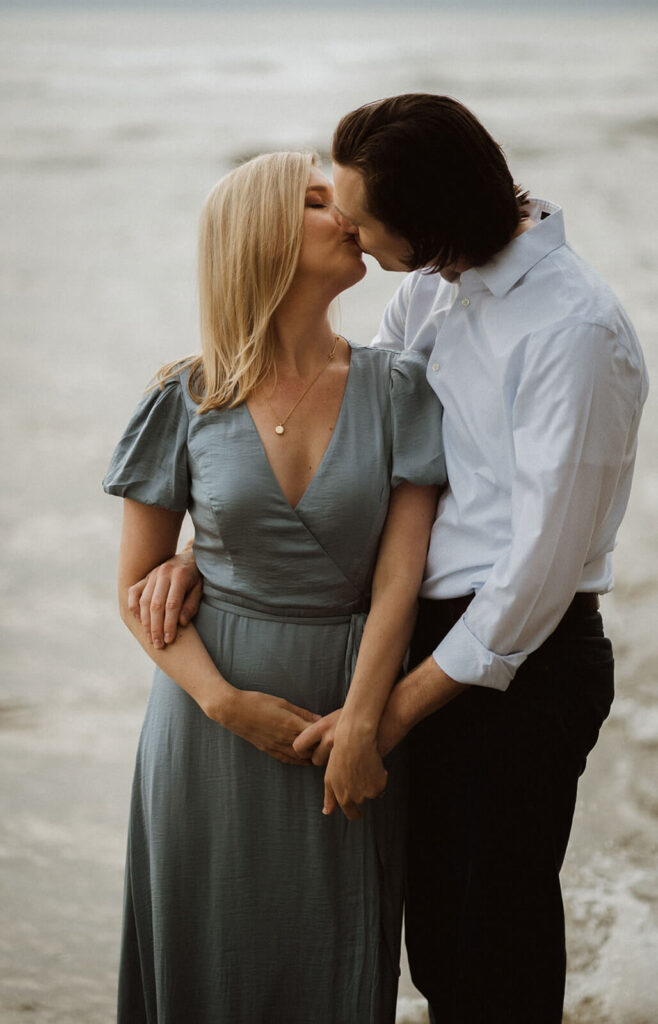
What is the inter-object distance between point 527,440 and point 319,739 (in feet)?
1.75

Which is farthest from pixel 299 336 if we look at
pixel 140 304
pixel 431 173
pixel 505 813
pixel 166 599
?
pixel 140 304

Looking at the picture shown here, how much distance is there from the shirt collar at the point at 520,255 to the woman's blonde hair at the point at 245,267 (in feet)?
0.89

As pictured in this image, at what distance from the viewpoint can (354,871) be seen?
173cm

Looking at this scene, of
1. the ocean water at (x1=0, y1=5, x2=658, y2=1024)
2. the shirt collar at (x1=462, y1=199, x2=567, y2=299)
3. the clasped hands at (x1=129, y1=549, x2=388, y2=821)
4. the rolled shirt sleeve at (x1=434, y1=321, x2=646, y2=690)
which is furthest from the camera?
the ocean water at (x1=0, y1=5, x2=658, y2=1024)

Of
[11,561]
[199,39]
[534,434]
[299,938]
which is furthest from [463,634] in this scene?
[199,39]

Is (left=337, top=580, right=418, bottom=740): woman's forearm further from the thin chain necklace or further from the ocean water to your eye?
the ocean water

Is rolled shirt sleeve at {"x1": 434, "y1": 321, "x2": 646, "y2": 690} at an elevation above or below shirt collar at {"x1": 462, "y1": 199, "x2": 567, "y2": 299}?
below

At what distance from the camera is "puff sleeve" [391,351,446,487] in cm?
160

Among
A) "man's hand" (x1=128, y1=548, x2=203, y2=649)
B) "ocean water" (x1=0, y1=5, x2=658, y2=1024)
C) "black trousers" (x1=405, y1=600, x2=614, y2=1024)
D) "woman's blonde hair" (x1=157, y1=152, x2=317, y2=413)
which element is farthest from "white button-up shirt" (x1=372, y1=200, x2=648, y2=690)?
"ocean water" (x1=0, y1=5, x2=658, y2=1024)

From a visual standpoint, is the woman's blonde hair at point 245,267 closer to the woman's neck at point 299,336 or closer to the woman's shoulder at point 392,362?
the woman's neck at point 299,336

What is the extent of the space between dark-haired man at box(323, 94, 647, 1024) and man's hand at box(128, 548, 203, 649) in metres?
0.34

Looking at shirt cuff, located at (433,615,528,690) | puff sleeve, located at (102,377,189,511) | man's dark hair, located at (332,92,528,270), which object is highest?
man's dark hair, located at (332,92,528,270)

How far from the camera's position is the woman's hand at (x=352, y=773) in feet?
5.26

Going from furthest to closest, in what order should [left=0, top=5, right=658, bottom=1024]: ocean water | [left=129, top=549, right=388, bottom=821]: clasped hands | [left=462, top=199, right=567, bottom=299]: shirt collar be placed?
[left=0, top=5, right=658, bottom=1024]: ocean water < [left=129, top=549, right=388, bottom=821]: clasped hands < [left=462, top=199, right=567, bottom=299]: shirt collar
